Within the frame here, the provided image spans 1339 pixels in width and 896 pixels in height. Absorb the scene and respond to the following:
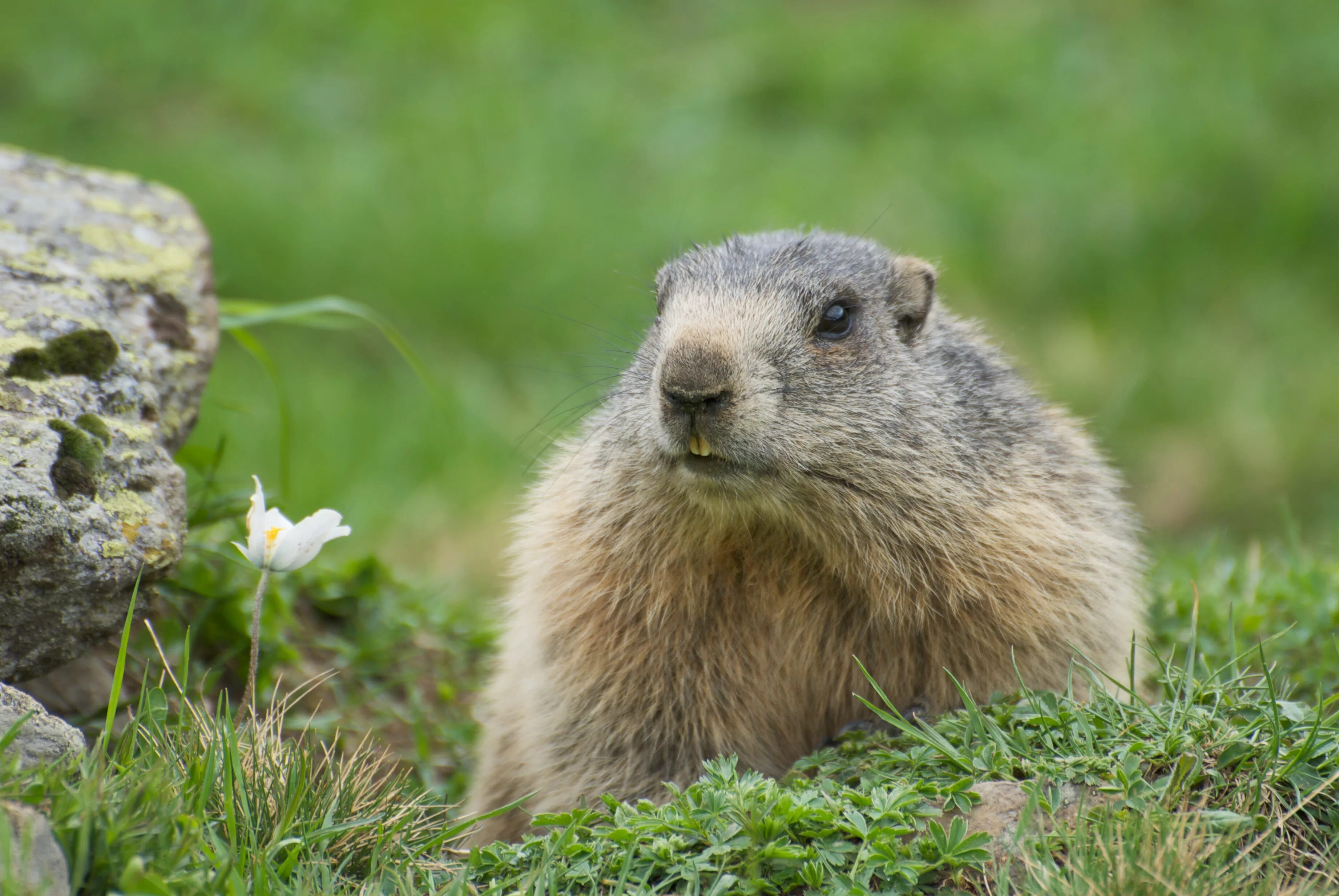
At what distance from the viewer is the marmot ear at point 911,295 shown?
13.9ft

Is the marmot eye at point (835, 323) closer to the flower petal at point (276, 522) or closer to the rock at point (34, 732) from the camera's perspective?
the flower petal at point (276, 522)

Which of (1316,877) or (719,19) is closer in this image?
(1316,877)

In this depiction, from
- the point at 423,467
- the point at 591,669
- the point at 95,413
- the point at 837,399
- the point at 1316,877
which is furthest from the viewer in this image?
the point at 423,467

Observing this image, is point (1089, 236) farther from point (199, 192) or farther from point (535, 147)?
point (199, 192)

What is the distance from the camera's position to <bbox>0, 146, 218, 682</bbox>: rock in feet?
10.3

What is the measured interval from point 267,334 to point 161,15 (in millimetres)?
4372

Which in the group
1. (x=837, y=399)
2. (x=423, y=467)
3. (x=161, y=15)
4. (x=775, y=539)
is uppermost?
(x=161, y=15)

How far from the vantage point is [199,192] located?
459 inches

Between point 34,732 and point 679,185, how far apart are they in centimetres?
1006

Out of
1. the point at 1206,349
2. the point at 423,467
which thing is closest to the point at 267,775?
the point at 423,467

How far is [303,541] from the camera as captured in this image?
3303 millimetres

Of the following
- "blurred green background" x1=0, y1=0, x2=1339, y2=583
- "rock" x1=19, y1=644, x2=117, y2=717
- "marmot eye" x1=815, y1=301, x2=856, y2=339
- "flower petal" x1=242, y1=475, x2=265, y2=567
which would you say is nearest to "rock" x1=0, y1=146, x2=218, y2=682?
"flower petal" x1=242, y1=475, x2=265, y2=567

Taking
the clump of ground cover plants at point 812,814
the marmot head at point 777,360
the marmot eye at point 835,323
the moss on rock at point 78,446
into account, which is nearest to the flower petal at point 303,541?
the clump of ground cover plants at point 812,814

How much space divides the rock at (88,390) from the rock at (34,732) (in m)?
0.34
